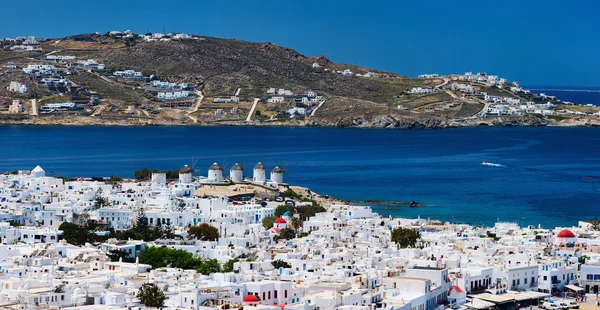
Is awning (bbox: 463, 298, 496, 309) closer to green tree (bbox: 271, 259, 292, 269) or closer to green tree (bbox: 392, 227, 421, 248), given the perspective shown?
green tree (bbox: 271, 259, 292, 269)

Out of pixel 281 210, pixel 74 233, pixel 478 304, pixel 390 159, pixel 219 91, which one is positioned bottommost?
pixel 478 304

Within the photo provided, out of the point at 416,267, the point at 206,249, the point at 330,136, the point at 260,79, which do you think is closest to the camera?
the point at 416,267

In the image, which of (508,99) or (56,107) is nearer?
(56,107)

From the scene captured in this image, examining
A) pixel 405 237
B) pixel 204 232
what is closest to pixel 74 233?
pixel 204 232

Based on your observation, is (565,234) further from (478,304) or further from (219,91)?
(219,91)

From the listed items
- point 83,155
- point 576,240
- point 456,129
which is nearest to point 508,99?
point 456,129

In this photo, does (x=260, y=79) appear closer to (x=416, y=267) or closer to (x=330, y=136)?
(x=330, y=136)
